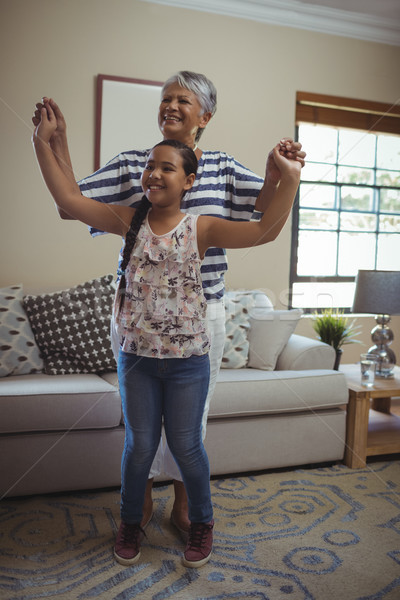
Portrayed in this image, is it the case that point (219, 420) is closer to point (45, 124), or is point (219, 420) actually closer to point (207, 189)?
point (207, 189)

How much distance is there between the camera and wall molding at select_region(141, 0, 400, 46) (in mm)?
3246

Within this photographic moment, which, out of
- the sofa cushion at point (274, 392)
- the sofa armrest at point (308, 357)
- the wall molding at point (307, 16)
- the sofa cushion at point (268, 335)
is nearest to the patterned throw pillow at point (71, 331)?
the sofa cushion at point (274, 392)

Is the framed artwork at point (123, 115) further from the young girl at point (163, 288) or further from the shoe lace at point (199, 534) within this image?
the shoe lace at point (199, 534)

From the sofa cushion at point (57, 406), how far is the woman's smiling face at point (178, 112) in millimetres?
1077

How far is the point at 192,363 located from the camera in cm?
148

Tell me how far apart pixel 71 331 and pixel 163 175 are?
128cm

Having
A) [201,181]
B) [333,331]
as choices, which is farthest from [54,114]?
[333,331]

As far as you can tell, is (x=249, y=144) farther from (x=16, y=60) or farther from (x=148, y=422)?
(x=148, y=422)

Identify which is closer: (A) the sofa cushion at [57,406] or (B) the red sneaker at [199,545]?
(B) the red sneaker at [199,545]

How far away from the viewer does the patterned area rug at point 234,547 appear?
1514mm

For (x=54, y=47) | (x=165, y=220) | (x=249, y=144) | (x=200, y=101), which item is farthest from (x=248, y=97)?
(x=165, y=220)

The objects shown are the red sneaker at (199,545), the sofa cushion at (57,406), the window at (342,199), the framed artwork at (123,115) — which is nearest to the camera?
the red sneaker at (199,545)

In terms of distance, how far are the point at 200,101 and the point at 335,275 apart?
2.59m

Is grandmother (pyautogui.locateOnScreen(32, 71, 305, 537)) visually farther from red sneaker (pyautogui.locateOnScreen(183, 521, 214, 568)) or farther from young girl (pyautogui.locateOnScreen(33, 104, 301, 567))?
red sneaker (pyautogui.locateOnScreen(183, 521, 214, 568))
